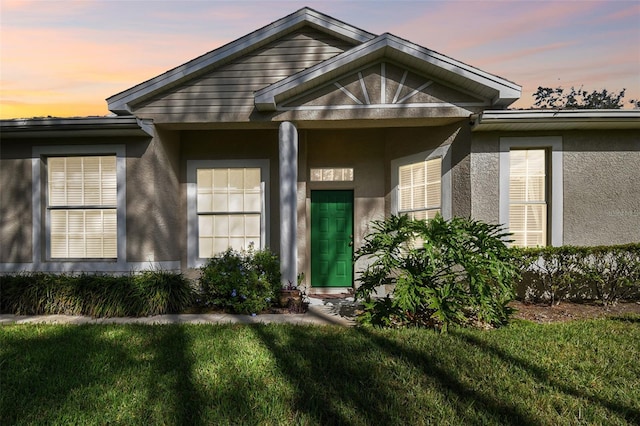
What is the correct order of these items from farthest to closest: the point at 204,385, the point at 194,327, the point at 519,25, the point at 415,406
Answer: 1. the point at 519,25
2. the point at 194,327
3. the point at 204,385
4. the point at 415,406

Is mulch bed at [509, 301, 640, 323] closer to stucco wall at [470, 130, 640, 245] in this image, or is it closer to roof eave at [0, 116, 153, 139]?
stucco wall at [470, 130, 640, 245]

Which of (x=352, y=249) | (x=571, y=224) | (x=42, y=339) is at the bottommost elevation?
(x=42, y=339)

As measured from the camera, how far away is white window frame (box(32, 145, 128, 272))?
6941 mm

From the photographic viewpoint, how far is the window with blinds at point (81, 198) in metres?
7.30

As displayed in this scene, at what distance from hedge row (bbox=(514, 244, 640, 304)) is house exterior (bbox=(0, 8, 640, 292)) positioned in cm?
44

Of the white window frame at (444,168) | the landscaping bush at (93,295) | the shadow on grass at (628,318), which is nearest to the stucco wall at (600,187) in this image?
the white window frame at (444,168)

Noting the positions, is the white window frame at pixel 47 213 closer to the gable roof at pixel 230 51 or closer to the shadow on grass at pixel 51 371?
the gable roof at pixel 230 51

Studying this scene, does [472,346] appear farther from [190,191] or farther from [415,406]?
[190,191]

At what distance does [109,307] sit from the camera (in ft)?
18.8

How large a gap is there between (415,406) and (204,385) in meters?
1.85

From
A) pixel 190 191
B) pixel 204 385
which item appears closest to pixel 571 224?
pixel 204 385

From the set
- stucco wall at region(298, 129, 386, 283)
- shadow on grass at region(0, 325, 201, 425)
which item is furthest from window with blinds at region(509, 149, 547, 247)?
shadow on grass at region(0, 325, 201, 425)

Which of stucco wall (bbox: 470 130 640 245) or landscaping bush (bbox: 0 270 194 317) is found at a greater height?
stucco wall (bbox: 470 130 640 245)

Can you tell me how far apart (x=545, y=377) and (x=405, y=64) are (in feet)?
17.4
